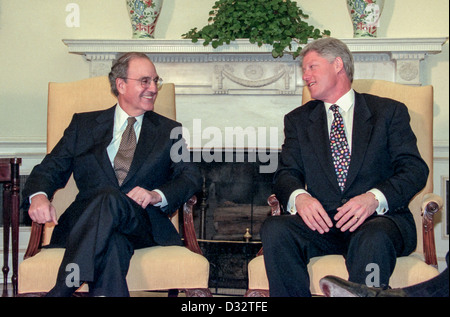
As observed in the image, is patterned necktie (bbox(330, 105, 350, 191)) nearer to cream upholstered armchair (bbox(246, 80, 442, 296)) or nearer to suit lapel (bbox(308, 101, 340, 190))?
suit lapel (bbox(308, 101, 340, 190))

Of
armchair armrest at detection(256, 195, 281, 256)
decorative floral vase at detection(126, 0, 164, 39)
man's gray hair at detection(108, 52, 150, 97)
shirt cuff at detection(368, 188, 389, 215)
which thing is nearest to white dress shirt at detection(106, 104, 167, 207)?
man's gray hair at detection(108, 52, 150, 97)

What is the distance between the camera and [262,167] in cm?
417

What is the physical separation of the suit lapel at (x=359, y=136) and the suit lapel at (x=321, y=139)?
0.09 metres

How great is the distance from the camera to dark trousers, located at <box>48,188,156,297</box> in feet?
6.81

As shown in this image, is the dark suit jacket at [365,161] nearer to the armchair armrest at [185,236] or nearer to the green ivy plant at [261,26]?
the armchair armrest at [185,236]

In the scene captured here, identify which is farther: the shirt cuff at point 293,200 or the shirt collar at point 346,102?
the shirt collar at point 346,102

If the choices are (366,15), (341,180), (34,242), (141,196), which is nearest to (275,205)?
(341,180)

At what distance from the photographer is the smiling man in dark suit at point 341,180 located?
2.19 meters

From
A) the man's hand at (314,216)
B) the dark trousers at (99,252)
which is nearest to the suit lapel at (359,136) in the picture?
the man's hand at (314,216)
